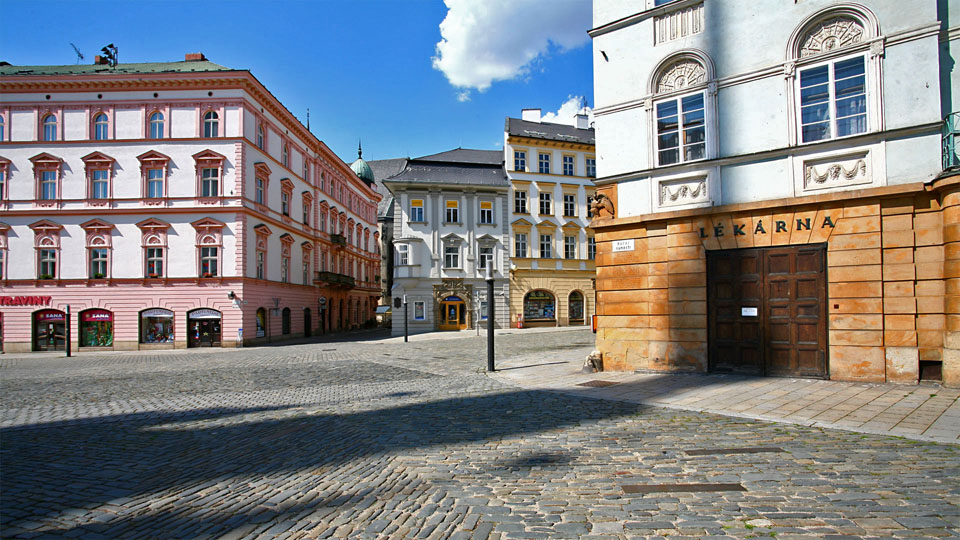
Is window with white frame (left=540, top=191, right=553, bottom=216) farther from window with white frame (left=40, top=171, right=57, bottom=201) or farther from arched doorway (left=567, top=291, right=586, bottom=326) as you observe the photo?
window with white frame (left=40, top=171, right=57, bottom=201)

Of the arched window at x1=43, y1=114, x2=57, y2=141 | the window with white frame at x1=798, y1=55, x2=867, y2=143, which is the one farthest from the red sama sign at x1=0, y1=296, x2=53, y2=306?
the window with white frame at x1=798, y1=55, x2=867, y2=143

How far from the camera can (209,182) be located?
29016 millimetres

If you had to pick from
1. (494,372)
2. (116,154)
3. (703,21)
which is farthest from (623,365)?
(116,154)

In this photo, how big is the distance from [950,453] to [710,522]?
335 centimetres

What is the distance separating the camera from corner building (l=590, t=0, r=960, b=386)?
30.6ft

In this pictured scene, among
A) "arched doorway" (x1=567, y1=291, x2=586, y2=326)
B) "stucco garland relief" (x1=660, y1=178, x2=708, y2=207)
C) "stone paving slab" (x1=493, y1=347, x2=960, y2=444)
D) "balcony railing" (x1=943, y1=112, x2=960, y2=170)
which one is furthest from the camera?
"arched doorway" (x1=567, y1=291, x2=586, y2=326)

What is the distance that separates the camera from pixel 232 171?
28.9 metres

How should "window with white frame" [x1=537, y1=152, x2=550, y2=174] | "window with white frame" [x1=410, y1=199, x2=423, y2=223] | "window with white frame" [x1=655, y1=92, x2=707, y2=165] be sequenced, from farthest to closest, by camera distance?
"window with white frame" [x1=537, y1=152, x2=550, y2=174], "window with white frame" [x1=410, y1=199, x2=423, y2=223], "window with white frame" [x1=655, y1=92, x2=707, y2=165]

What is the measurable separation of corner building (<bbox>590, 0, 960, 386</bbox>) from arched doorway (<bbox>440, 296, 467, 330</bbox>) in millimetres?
25784

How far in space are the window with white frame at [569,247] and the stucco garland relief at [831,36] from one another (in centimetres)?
3054

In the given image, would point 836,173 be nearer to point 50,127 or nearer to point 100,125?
point 100,125

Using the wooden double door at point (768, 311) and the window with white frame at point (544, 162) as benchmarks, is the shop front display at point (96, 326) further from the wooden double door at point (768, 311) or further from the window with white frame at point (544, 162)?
the wooden double door at point (768, 311)

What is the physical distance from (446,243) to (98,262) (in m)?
20.3

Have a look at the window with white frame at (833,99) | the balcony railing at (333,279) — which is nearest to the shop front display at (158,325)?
the balcony railing at (333,279)
